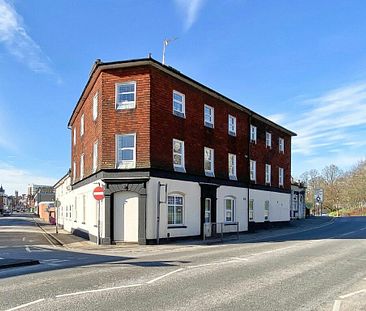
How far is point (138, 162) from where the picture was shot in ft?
77.2

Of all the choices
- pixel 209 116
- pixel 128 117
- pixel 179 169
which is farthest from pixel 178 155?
pixel 209 116

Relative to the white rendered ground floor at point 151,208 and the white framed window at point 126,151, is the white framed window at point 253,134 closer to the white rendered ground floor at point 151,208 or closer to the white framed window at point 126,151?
the white rendered ground floor at point 151,208

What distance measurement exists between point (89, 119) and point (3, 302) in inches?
883

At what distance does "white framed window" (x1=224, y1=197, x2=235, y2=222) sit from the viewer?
31.5m

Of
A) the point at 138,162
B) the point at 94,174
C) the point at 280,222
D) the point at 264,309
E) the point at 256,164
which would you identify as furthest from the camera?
the point at 280,222

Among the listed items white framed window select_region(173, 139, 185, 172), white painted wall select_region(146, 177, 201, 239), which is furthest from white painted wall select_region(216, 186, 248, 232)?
white framed window select_region(173, 139, 185, 172)

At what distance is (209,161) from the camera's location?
29.6m

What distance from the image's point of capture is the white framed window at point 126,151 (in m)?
23.8

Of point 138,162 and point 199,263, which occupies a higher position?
point 138,162

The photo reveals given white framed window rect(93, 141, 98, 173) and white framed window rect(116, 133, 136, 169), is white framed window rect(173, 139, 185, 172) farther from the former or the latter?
white framed window rect(93, 141, 98, 173)

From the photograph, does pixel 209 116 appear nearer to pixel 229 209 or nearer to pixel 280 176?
pixel 229 209

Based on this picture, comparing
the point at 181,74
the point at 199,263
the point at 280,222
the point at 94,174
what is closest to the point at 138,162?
the point at 94,174

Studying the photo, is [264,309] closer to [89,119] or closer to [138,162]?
[138,162]

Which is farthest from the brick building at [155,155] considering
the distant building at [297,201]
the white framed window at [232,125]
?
the distant building at [297,201]
